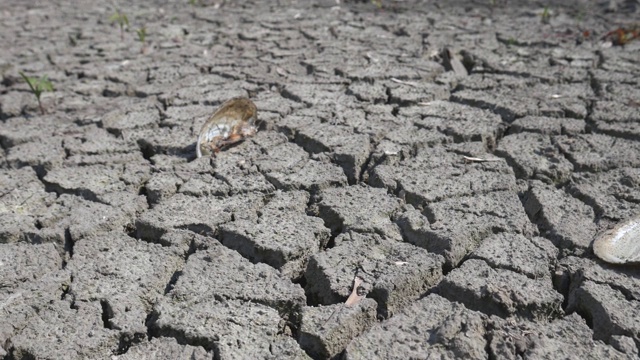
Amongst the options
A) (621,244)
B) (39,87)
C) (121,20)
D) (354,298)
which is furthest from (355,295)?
(121,20)

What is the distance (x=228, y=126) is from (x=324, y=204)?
762mm

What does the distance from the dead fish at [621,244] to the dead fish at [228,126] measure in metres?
1.47

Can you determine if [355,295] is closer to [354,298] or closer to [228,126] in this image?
[354,298]

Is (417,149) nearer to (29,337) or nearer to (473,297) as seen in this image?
(473,297)

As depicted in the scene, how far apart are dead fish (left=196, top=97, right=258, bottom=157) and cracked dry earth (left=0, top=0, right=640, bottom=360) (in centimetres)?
8

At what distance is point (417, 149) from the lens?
9.14 ft

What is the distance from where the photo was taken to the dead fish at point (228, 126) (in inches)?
110

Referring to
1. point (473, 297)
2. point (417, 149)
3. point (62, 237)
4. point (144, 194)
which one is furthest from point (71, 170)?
point (473, 297)

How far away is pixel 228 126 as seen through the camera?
291 cm

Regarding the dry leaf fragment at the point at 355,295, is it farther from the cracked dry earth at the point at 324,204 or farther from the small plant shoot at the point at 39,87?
the small plant shoot at the point at 39,87

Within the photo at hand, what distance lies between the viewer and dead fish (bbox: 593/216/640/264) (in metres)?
1.99

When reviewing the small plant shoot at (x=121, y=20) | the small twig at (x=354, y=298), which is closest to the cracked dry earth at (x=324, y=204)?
the small twig at (x=354, y=298)

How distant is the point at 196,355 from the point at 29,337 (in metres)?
0.45

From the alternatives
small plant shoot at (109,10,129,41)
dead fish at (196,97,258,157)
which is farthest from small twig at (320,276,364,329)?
small plant shoot at (109,10,129,41)
